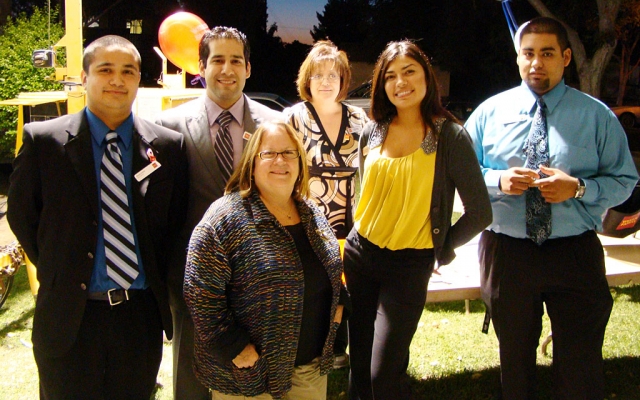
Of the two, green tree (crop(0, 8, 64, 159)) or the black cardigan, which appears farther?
green tree (crop(0, 8, 64, 159))

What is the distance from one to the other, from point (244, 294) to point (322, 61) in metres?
1.87

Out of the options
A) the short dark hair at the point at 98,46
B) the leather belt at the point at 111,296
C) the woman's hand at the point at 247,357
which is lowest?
the woman's hand at the point at 247,357

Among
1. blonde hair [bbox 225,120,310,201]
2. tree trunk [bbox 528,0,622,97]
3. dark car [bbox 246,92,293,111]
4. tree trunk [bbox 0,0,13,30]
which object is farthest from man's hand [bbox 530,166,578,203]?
tree trunk [bbox 0,0,13,30]

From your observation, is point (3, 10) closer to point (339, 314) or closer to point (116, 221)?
point (116, 221)

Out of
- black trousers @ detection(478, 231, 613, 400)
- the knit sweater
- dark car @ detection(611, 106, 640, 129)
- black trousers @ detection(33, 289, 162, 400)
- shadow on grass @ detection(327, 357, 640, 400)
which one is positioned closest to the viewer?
the knit sweater

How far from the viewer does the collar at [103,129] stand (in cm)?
259

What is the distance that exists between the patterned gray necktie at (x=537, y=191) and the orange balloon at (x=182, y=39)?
15.8 ft

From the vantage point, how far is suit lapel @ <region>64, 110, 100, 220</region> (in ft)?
8.16

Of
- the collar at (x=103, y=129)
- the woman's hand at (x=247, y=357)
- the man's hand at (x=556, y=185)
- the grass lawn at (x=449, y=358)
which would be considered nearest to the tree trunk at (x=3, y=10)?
the grass lawn at (x=449, y=358)

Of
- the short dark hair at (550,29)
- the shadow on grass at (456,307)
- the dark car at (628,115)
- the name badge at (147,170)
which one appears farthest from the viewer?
the dark car at (628,115)

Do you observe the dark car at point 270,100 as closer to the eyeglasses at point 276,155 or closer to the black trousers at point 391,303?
the black trousers at point 391,303

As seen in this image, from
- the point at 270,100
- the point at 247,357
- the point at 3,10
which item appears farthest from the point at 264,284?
the point at 3,10

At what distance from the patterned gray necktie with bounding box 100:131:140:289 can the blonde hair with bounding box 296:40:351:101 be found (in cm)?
144

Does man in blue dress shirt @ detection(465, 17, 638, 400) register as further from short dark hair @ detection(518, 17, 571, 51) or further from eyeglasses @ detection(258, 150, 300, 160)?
eyeglasses @ detection(258, 150, 300, 160)
